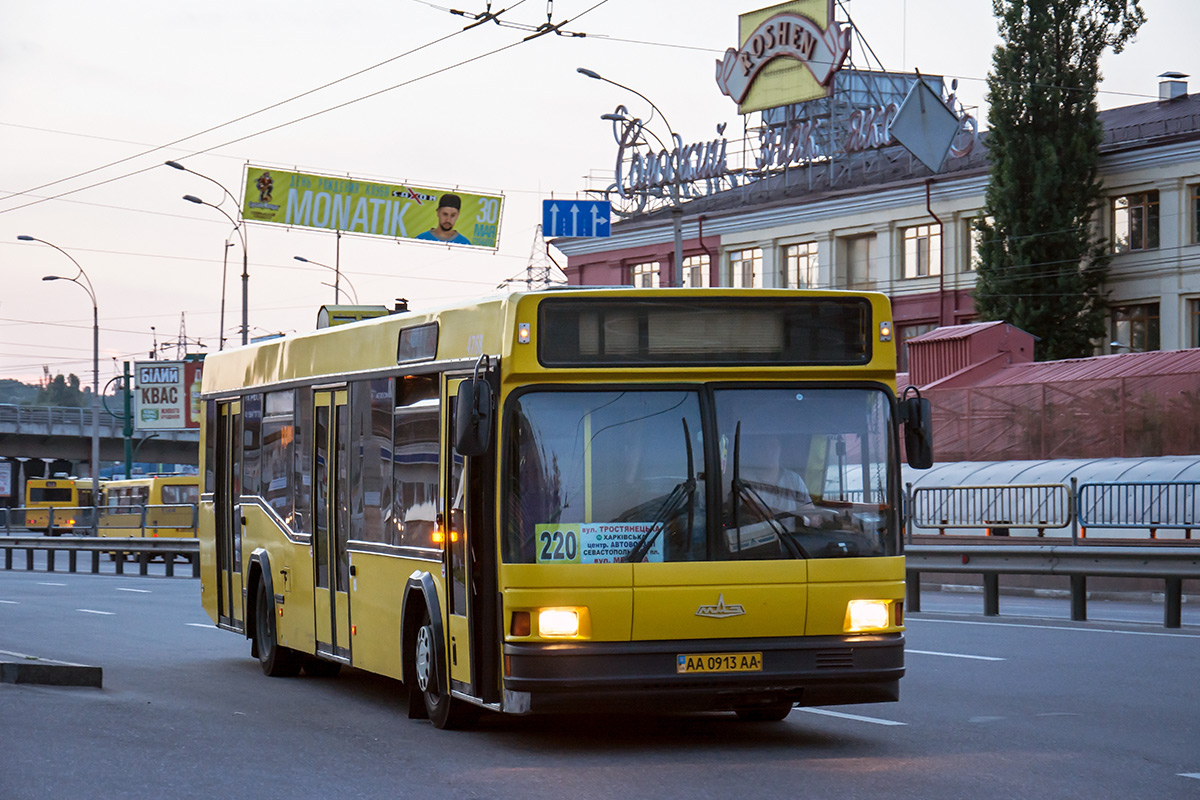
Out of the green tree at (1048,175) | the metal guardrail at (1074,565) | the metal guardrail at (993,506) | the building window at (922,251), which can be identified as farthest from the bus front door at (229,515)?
the building window at (922,251)

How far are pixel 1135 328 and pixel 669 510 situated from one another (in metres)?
44.2

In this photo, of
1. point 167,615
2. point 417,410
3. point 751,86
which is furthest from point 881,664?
point 751,86

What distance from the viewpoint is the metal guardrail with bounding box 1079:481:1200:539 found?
78.6 feet

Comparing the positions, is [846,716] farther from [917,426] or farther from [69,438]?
[69,438]

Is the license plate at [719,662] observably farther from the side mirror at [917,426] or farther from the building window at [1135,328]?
the building window at [1135,328]

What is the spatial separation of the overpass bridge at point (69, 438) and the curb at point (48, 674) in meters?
75.3

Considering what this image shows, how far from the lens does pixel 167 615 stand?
21.5 m

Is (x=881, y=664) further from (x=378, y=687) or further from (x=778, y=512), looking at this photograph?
(x=378, y=687)

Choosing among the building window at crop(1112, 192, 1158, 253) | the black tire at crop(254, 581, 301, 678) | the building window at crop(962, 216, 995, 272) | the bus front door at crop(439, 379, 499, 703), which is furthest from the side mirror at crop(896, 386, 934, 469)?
the building window at crop(962, 216, 995, 272)

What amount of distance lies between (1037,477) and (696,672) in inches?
912

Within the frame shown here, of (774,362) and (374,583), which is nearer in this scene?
(774,362)

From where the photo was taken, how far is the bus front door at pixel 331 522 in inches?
465

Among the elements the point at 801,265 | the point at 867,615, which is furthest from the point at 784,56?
the point at 867,615

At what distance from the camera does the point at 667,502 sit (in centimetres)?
905
